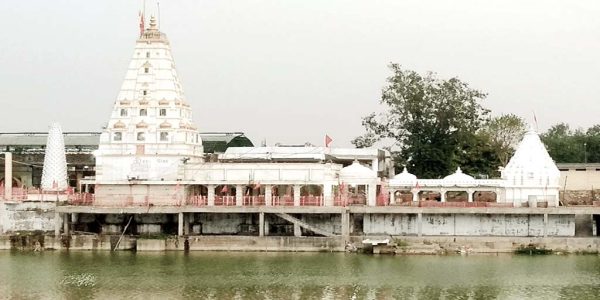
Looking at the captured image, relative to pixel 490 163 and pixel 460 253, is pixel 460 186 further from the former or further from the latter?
pixel 490 163

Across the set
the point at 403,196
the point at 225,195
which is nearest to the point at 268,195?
the point at 225,195

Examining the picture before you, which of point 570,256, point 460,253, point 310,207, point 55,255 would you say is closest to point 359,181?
point 310,207

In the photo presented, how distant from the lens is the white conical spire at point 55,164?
201ft

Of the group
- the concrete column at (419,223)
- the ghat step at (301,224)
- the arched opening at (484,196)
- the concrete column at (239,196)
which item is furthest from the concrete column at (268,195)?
the arched opening at (484,196)

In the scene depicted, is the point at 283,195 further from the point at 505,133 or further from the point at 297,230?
the point at 505,133

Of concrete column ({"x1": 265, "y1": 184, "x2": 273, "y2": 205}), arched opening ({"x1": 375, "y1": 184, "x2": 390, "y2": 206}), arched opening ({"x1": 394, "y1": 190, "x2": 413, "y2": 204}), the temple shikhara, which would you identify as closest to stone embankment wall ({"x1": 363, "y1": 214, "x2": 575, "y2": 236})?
the temple shikhara

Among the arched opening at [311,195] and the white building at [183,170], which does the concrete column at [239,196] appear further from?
the arched opening at [311,195]

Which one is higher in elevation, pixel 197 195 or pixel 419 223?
pixel 197 195

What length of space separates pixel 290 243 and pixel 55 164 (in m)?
17.1

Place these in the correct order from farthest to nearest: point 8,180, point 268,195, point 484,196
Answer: point 484,196 → point 8,180 → point 268,195

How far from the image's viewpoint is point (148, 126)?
194 feet

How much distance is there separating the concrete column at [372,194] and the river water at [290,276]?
671cm

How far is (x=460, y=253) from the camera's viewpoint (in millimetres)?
53406

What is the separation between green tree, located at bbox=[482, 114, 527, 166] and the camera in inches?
3076
